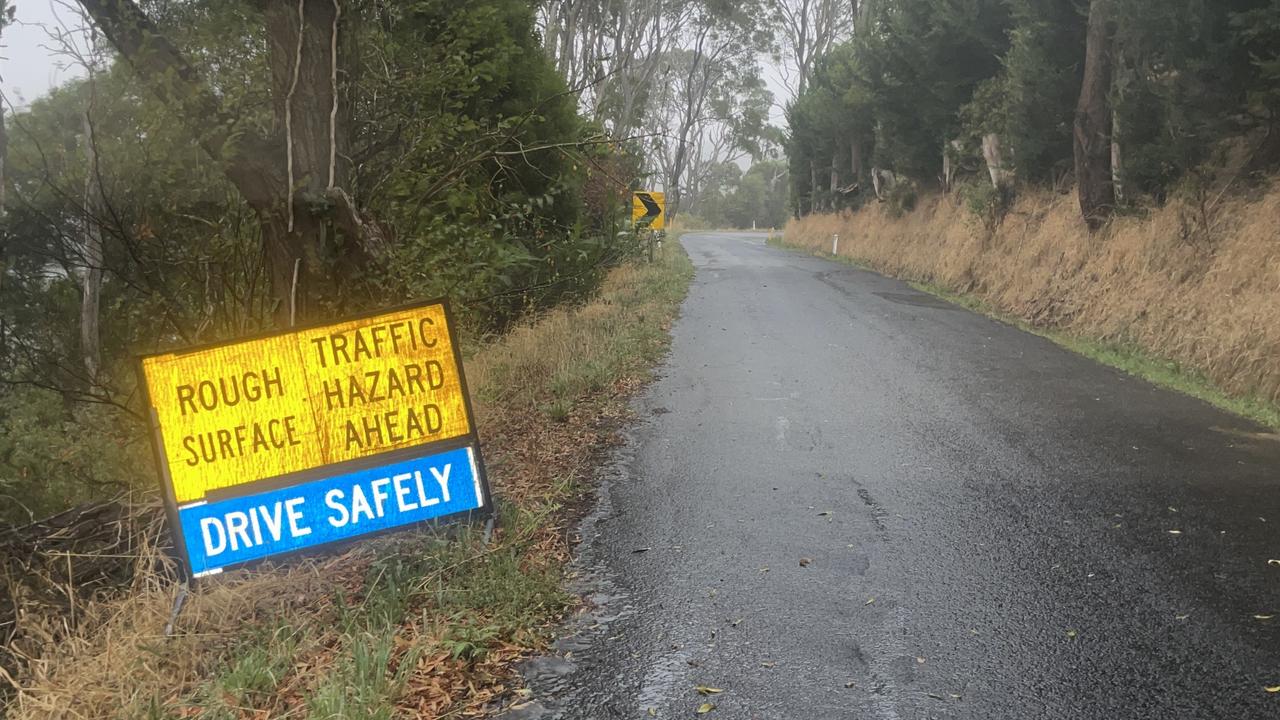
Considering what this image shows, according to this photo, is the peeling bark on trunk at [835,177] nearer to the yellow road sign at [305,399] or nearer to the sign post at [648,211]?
the sign post at [648,211]

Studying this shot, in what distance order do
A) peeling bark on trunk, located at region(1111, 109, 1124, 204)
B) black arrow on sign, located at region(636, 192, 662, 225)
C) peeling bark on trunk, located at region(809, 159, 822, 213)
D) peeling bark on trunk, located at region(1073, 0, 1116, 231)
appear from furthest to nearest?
peeling bark on trunk, located at region(809, 159, 822, 213) → black arrow on sign, located at region(636, 192, 662, 225) → peeling bark on trunk, located at region(1073, 0, 1116, 231) → peeling bark on trunk, located at region(1111, 109, 1124, 204)

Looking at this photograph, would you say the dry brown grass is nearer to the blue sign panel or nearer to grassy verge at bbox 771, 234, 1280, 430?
grassy verge at bbox 771, 234, 1280, 430

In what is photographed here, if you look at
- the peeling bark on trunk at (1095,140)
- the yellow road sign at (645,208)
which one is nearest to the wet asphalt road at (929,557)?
the peeling bark on trunk at (1095,140)

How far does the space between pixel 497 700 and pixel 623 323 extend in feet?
28.8

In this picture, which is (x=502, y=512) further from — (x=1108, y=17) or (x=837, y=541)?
(x=1108, y=17)

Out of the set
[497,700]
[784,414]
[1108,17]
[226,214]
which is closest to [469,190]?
[226,214]

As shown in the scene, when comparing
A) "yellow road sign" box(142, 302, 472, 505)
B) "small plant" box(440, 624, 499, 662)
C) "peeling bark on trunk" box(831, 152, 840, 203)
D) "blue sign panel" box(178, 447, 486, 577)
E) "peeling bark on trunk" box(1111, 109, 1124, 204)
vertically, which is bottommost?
"small plant" box(440, 624, 499, 662)

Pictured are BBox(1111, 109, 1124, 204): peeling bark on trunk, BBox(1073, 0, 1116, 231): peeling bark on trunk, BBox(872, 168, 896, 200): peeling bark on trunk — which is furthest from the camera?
BBox(872, 168, 896, 200): peeling bark on trunk

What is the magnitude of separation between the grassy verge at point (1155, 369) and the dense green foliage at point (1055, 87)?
285 centimetres

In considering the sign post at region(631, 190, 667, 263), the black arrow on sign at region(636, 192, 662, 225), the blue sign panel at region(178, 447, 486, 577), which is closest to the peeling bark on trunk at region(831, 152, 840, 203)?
the sign post at region(631, 190, 667, 263)

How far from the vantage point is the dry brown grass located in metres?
8.95

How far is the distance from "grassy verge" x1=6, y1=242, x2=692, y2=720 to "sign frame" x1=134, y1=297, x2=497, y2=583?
0.37 feet

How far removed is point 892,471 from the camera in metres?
6.19

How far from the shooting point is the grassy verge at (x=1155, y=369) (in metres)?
7.83
